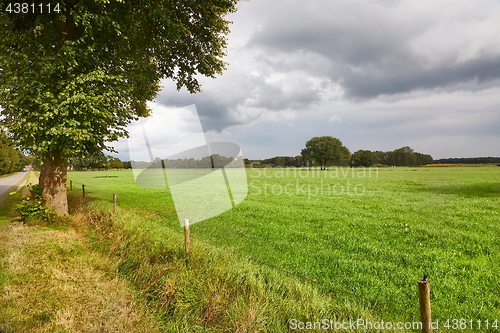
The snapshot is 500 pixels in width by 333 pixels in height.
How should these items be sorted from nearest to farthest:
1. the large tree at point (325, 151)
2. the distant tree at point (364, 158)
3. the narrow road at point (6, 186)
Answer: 1. the narrow road at point (6, 186)
2. the large tree at point (325, 151)
3. the distant tree at point (364, 158)

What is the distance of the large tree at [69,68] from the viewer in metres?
11.1

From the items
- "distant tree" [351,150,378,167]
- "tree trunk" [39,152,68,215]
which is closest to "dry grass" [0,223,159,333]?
"tree trunk" [39,152,68,215]

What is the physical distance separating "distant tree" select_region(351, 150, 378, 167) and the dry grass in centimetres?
15056

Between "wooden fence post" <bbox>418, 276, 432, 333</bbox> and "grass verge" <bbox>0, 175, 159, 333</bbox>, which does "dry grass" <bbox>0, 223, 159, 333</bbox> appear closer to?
"grass verge" <bbox>0, 175, 159, 333</bbox>

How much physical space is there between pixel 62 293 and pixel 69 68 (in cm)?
931

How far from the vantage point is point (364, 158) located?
Result: 156 m

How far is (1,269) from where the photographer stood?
7.17m

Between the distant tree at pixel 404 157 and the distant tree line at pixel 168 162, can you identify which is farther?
the distant tree at pixel 404 157

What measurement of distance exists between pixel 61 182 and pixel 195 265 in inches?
419

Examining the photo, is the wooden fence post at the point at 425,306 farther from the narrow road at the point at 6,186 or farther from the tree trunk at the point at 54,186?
the narrow road at the point at 6,186

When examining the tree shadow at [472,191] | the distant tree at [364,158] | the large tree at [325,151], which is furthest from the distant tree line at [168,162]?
the distant tree at [364,158]

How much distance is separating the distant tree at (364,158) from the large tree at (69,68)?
146m

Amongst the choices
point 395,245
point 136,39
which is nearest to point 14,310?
point 395,245

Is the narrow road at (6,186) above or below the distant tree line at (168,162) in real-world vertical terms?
below
